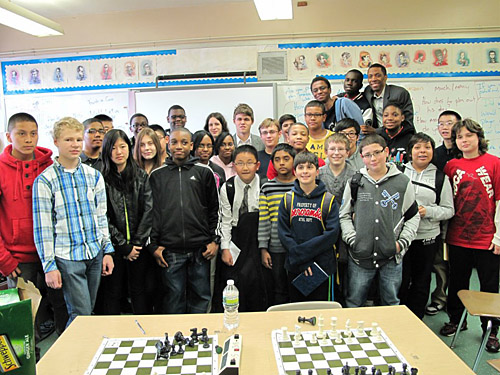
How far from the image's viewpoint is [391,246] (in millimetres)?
2342

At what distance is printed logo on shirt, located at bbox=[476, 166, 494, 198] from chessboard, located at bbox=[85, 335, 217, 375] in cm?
228

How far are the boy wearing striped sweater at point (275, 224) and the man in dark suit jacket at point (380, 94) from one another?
142cm

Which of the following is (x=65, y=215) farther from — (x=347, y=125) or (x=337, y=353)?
(x=347, y=125)

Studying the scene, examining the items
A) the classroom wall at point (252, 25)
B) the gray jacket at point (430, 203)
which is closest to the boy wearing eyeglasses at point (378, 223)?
the gray jacket at point (430, 203)

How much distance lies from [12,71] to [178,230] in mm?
5012

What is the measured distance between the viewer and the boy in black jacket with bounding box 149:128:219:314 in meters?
2.55

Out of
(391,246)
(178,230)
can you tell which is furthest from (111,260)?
(391,246)

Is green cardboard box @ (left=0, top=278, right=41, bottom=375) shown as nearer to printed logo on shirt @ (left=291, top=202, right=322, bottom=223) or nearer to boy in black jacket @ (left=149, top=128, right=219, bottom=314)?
boy in black jacket @ (left=149, top=128, right=219, bottom=314)

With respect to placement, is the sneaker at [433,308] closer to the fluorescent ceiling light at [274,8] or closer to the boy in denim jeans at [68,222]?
the boy in denim jeans at [68,222]

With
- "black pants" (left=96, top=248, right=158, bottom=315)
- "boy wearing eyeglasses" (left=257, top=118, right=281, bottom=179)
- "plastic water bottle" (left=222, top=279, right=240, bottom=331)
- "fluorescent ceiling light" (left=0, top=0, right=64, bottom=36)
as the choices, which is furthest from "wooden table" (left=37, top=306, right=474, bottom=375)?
"fluorescent ceiling light" (left=0, top=0, right=64, bottom=36)

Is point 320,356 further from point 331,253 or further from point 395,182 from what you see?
point 395,182

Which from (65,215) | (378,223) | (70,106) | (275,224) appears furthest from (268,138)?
(70,106)

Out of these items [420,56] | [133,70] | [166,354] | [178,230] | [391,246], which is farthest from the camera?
[133,70]

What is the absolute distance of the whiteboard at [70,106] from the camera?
553cm
